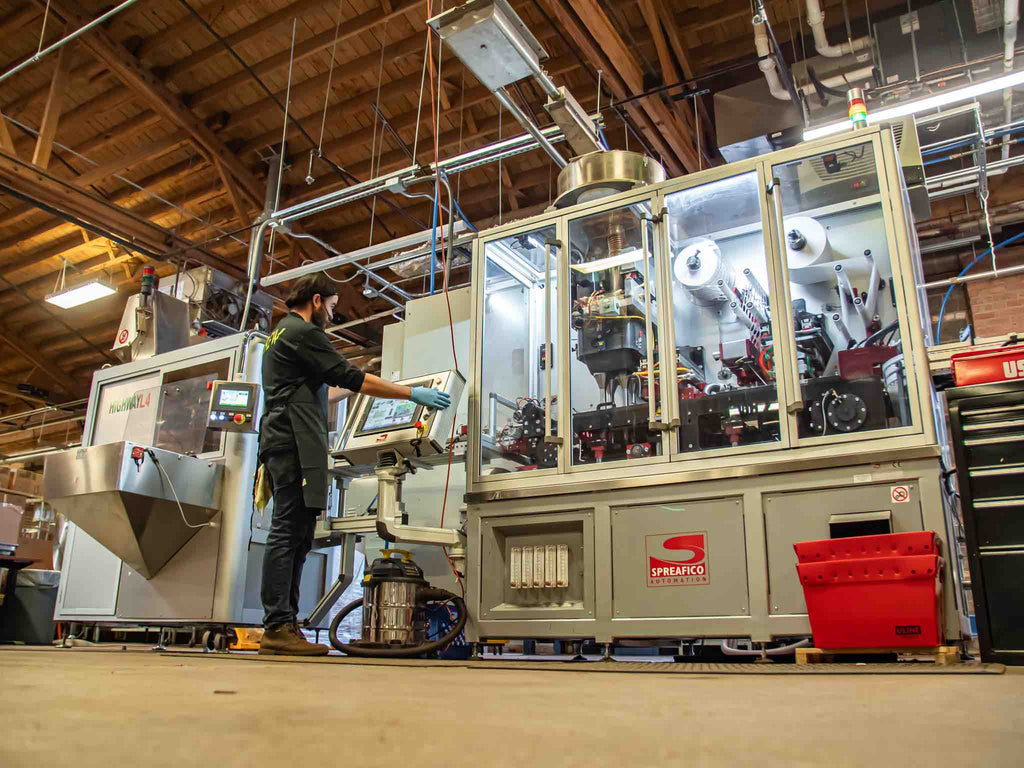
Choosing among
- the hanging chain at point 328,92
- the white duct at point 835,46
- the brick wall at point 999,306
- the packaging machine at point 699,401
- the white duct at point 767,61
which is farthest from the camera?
the brick wall at point 999,306

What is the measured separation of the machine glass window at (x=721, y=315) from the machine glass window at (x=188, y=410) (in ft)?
8.62

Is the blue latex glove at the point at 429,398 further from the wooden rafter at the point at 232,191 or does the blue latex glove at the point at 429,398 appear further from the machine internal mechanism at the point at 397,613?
the wooden rafter at the point at 232,191

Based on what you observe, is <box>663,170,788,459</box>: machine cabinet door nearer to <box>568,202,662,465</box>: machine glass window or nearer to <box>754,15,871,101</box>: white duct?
<box>568,202,662,465</box>: machine glass window

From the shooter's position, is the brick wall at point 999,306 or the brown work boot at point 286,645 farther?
the brick wall at point 999,306

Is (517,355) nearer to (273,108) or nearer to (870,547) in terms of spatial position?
(870,547)

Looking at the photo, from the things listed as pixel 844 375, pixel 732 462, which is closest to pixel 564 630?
pixel 732 462

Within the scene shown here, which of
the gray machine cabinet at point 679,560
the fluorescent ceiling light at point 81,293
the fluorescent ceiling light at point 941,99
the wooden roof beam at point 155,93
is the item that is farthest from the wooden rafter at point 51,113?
the fluorescent ceiling light at point 941,99

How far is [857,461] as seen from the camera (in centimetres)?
275

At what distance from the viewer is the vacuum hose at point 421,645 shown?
3.04 metres

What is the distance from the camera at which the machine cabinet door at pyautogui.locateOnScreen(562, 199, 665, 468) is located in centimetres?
337

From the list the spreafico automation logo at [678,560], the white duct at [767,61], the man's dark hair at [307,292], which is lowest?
the spreafico automation logo at [678,560]

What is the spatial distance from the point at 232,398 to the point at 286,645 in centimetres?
142

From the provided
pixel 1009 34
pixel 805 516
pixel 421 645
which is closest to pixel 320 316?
pixel 421 645

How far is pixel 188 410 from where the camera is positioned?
15.2 ft
